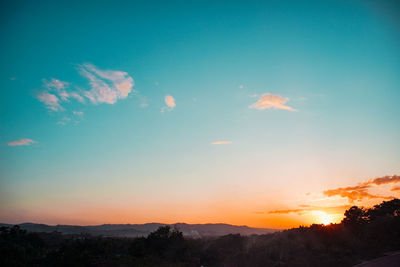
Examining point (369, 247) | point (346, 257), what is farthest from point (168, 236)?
point (369, 247)

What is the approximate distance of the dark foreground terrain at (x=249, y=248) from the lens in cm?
1510

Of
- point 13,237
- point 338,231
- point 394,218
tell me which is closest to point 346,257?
point 338,231

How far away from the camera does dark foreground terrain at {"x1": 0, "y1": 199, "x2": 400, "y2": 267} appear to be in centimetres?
1510

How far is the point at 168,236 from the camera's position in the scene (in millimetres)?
22281

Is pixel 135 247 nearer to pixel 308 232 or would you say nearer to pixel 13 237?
pixel 13 237

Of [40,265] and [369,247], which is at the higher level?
[369,247]

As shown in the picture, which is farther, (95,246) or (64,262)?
(95,246)

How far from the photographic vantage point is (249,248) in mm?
19781

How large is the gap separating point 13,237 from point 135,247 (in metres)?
14.0

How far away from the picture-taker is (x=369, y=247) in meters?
16.5

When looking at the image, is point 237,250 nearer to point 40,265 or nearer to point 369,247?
point 369,247

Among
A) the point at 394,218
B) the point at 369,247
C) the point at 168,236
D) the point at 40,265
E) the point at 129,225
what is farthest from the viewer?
the point at 129,225

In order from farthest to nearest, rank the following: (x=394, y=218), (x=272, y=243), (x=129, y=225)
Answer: (x=129, y=225)
(x=272, y=243)
(x=394, y=218)

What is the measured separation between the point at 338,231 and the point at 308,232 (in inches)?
95.0
